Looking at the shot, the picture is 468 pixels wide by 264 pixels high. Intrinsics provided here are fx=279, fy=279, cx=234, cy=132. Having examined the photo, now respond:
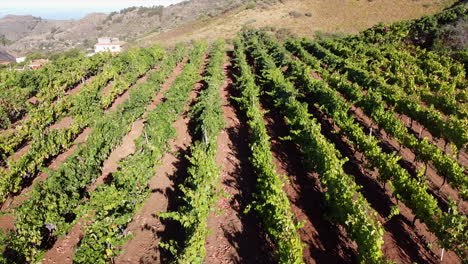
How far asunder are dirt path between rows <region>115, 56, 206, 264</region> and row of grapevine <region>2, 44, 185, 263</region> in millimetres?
2152

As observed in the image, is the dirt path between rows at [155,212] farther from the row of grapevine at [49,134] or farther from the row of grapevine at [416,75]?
the row of grapevine at [416,75]

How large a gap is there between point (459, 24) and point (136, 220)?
1663 inches

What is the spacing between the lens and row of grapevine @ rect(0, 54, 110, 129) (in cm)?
2173

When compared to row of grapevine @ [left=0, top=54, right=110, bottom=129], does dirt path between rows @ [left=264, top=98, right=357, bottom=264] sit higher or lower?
lower

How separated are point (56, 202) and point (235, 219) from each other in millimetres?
6525

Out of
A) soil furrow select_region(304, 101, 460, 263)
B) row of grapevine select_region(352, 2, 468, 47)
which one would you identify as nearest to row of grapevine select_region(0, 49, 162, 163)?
soil furrow select_region(304, 101, 460, 263)

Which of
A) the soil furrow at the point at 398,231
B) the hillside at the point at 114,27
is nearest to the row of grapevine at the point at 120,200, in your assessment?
the soil furrow at the point at 398,231

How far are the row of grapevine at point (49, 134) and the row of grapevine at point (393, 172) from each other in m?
14.5

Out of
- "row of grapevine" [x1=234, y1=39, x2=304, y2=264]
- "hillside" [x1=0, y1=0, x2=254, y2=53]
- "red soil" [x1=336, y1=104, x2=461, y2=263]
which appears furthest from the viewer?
"hillside" [x1=0, y1=0, x2=254, y2=53]

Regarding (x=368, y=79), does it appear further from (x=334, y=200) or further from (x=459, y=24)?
(x=459, y=24)

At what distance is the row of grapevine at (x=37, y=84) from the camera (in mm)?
21734

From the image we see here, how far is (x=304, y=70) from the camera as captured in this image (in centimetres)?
2297

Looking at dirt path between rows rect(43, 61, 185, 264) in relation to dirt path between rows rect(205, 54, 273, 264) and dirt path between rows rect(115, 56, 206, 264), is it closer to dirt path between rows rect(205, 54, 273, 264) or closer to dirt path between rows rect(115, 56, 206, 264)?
dirt path between rows rect(115, 56, 206, 264)

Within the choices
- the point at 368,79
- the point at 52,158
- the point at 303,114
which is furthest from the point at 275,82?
the point at 52,158
